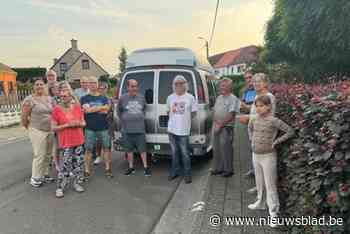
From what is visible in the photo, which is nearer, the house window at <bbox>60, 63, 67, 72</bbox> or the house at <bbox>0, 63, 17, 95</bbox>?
the house at <bbox>0, 63, 17, 95</bbox>

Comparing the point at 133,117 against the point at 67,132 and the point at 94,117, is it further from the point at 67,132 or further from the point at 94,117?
the point at 67,132

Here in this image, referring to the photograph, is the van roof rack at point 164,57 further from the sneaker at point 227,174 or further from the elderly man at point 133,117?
the sneaker at point 227,174

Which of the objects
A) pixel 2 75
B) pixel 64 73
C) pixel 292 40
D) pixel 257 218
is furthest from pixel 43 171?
pixel 64 73

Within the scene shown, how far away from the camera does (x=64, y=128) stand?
453 cm

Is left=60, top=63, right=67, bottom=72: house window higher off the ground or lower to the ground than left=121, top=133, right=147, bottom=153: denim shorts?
higher

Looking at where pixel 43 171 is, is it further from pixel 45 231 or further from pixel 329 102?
pixel 329 102

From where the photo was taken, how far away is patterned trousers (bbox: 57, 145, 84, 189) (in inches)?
182

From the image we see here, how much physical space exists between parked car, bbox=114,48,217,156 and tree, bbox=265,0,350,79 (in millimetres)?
4098

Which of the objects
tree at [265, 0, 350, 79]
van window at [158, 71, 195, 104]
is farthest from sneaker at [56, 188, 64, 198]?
tree at [265, 0, 350, 79]

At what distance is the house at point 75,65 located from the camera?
48.0 meters

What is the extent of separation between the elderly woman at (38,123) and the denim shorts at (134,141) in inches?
55.4

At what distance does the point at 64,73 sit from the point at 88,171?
4747 centimetres

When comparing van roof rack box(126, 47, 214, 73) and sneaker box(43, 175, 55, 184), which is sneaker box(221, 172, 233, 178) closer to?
van roof rack box(126, 47, 214, 73)

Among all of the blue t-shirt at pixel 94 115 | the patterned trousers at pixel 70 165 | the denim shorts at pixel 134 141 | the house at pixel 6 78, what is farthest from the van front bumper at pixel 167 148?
the house at pixel 6 78
